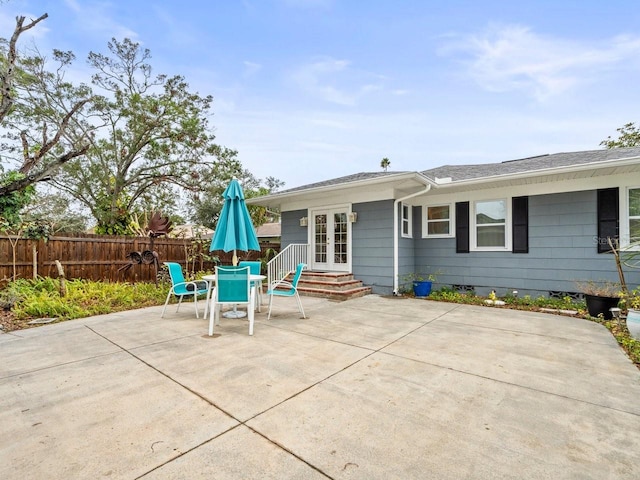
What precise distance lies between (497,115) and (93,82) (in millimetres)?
14681

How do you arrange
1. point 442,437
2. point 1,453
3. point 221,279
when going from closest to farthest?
point 1,453 → point 442,437 → point 221,279

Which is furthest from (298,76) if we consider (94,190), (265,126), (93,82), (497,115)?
(94,190)

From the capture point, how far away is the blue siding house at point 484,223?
6035 millimetres

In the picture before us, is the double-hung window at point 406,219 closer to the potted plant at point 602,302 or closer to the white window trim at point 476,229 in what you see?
the white window trim at point 476,229

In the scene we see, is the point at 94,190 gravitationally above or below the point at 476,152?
below

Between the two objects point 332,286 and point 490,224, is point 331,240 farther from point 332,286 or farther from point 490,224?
point 490,224

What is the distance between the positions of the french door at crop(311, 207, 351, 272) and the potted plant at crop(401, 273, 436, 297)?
1599mm

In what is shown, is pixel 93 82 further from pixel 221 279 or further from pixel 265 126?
pixel 221 279

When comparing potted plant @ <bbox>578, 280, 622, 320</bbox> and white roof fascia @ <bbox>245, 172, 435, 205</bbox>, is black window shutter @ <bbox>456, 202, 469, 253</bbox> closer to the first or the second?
white roof fascia @ <bbox>245, 172, 435, 205</bbox>

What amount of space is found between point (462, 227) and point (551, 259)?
6.40ft

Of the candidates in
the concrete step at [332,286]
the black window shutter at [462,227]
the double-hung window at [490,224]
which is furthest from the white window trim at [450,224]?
the concrete step at [332,286]

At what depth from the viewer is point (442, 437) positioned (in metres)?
1.88

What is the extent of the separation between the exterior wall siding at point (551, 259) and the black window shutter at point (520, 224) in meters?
0.08

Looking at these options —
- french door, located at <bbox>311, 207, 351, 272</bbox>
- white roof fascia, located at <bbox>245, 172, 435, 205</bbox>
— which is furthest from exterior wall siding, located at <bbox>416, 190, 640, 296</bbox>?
french door, located at <bbox>311, 207, 351, 272</bbox>
